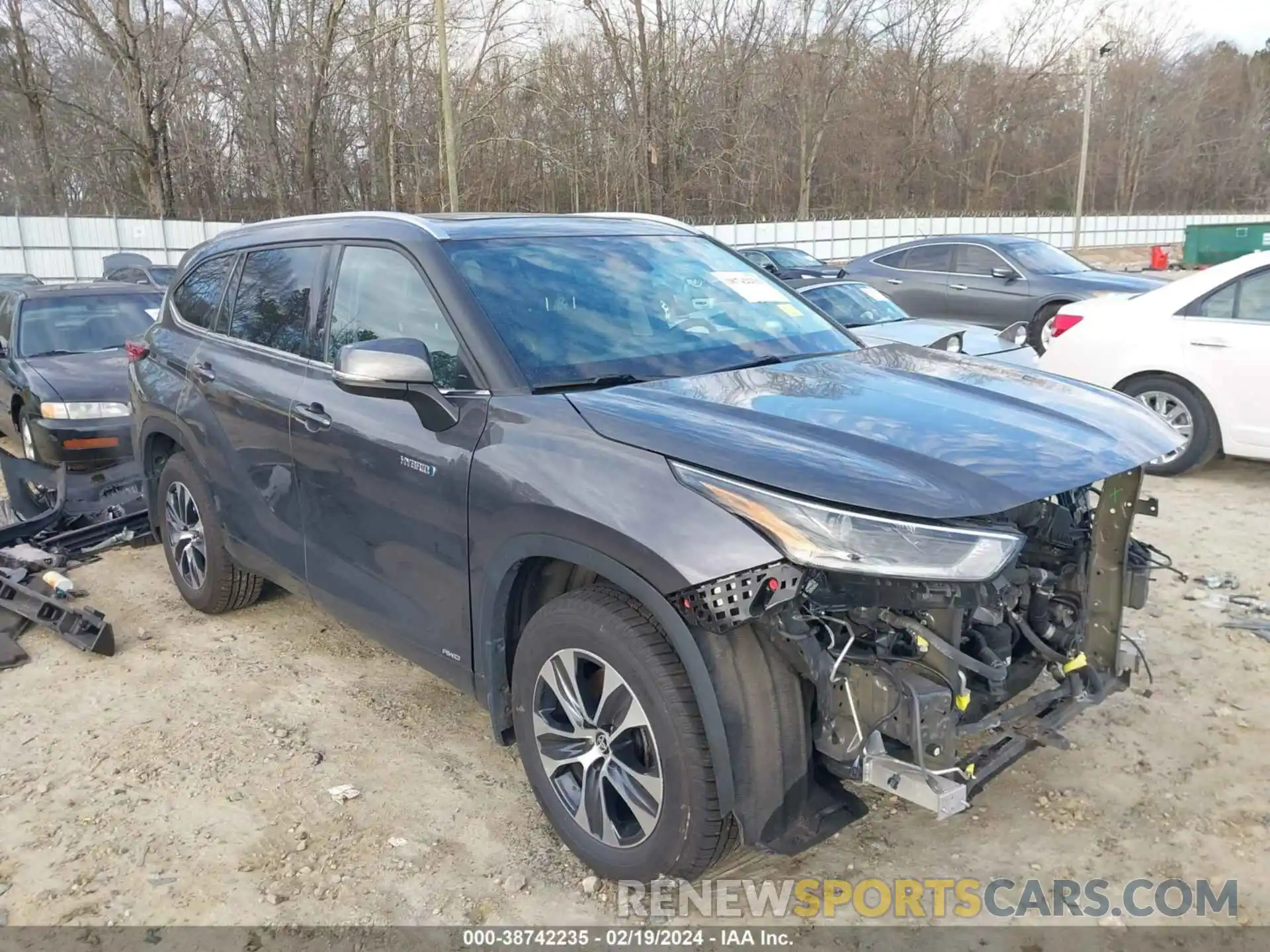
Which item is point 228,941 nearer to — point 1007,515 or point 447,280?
point 447,280

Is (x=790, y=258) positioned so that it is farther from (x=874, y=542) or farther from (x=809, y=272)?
(x=874, y=542)

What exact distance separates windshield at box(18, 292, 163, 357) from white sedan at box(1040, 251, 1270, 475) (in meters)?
8.26

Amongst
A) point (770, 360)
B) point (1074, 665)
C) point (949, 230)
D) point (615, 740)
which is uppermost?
point (949, 230)

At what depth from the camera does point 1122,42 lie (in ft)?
185

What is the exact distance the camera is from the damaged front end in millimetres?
2283

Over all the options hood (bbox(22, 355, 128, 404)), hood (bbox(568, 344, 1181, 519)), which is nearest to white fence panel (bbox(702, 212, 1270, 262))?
hood (bbox(22, 355, 128, 404))

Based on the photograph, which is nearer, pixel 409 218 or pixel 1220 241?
pixel 409 218

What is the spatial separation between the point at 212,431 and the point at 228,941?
2418 millimetres

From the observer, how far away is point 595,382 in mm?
3041

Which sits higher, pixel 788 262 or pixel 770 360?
pixel 788 262

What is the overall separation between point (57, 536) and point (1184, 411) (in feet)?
25.2

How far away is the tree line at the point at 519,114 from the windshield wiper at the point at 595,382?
82.2 ft

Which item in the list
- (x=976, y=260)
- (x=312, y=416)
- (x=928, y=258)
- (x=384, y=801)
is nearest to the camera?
(x=384, y=801)

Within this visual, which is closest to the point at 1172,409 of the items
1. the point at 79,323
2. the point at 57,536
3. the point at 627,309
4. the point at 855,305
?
the point at 855,305
